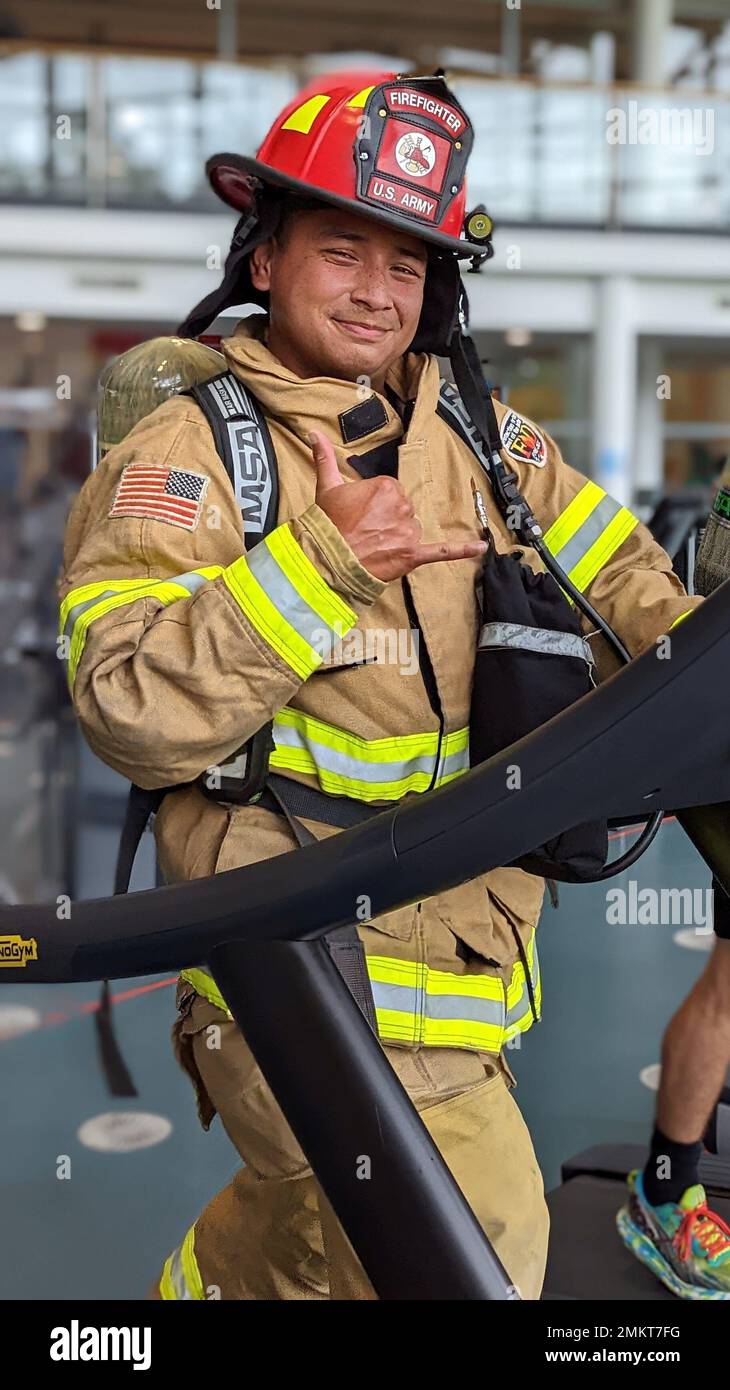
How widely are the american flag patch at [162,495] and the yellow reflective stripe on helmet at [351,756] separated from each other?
20cm

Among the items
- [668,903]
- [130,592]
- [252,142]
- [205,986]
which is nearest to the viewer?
[130,592]

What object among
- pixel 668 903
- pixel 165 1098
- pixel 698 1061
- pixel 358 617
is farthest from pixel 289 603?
pixel 165 1098

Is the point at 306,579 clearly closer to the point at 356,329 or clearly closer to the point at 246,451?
the point at 246,451

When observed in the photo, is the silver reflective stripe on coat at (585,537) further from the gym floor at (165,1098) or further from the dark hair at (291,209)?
the dark hair at (291,209)

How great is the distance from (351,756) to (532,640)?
0.19m

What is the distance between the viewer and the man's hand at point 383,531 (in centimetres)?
104

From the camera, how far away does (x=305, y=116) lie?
1346 millimetres

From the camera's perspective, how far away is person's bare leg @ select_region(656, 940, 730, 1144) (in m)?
1.98

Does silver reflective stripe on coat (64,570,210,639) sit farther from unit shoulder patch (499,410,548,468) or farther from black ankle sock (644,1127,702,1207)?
black ankle sock (644,1127,702,1207)

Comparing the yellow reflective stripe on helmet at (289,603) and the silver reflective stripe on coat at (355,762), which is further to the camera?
the silver reflective stripe on coat at (355,762)

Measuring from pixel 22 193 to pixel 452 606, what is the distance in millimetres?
9654

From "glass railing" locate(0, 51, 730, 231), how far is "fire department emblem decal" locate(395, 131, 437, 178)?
9.34m

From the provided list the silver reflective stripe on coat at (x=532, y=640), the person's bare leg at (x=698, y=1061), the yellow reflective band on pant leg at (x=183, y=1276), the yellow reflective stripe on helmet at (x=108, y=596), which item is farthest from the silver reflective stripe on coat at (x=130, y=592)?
the person's bare leg at (x=698, y=1061)
